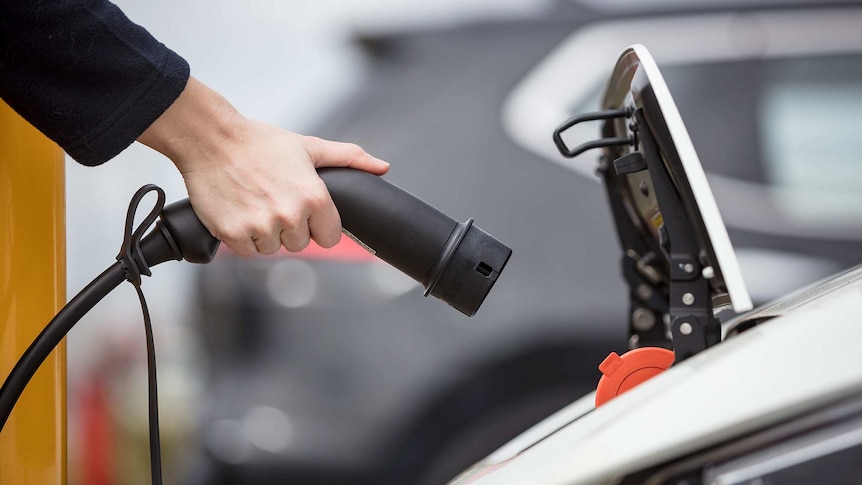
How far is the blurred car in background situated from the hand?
1.33 metres

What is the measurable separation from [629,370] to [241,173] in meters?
0.38

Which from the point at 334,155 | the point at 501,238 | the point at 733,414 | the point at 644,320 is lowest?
the point at 733,414

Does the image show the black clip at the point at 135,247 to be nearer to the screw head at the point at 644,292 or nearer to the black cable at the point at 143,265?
the black cable at the point at 143,265

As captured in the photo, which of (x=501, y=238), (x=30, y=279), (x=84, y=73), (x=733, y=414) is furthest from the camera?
(x=501, y=238)

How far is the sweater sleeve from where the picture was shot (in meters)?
0.70

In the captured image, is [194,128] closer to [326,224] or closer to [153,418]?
[326,224]

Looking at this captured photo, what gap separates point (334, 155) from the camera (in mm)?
832

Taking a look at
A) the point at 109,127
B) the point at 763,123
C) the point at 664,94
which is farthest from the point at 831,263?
the point at 109,127

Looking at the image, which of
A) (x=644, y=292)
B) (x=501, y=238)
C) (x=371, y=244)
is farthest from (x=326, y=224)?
(x=501, y=238)

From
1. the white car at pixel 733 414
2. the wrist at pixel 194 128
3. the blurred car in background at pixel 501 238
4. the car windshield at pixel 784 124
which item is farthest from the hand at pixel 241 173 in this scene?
the car windshield at pixel 784 124

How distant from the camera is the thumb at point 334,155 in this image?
822 millimetres

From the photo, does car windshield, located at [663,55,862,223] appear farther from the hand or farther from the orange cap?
the hand

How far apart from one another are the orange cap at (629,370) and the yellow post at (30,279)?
1.60 ft

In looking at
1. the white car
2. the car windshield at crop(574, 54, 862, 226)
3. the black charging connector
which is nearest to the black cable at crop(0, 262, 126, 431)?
the black charging connector
